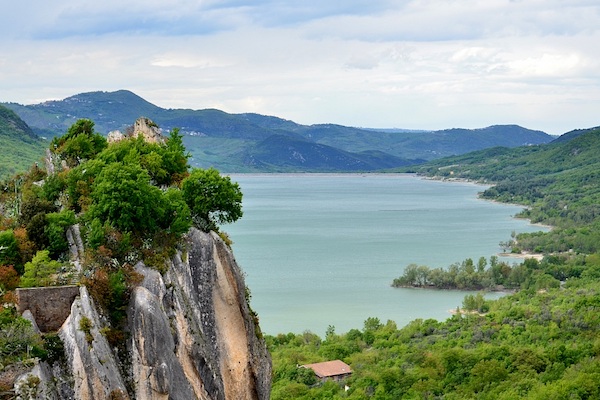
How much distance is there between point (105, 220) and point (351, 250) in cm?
6996

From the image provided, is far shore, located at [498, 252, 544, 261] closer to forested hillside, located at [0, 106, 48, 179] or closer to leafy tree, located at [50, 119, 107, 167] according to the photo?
forested hillside, located at [0, 106, 48, 179]

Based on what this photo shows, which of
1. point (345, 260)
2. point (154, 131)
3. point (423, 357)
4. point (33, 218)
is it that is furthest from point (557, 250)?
point (33, 218)

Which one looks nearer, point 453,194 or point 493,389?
point 493,389

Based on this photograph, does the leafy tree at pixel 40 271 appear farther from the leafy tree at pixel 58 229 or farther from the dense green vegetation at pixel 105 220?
the leafy tree at pixel 58 229

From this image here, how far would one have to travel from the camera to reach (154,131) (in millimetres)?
23469

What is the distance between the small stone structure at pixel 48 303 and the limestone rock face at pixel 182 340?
303mm

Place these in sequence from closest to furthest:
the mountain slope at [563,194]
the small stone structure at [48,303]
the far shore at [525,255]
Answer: the small stone structure at [48,303] → the far shore at [525,255] → the mountain slope at [563,194]

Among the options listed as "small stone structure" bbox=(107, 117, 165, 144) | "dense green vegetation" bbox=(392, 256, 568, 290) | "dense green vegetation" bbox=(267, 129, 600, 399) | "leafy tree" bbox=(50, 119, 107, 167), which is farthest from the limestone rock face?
"dense green vegetation" bbox=(392, 256, 568, 290)

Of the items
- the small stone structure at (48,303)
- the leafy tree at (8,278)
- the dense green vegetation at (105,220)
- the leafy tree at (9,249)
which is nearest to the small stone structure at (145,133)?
the dense green vegetation at (105,220)

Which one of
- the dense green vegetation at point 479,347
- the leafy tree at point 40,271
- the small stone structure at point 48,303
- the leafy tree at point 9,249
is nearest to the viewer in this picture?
the small stone structure at point 48,303

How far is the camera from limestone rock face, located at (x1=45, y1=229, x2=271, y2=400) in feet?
41.3

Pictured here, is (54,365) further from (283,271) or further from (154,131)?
(283,271)

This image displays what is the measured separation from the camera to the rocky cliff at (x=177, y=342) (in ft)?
40.6

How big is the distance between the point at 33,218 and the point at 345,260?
62.9 meters
